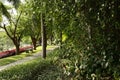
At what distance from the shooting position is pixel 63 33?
732 centimetres

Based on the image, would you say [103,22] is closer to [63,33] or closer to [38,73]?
[63,33]

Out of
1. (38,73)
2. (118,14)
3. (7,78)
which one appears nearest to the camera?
(118,14)

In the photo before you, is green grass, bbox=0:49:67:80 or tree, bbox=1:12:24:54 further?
tree, bbox=1:12:24:54

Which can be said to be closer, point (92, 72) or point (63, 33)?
point (92, 72)

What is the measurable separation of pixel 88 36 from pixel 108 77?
4.64 feet

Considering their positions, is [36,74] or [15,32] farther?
[15,32]

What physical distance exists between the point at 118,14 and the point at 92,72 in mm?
1600

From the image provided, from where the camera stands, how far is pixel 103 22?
18.1 ft

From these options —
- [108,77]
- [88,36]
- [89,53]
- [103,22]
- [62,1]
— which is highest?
[62,1]

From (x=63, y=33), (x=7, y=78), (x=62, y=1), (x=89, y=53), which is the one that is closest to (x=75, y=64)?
(x=89, y=53)

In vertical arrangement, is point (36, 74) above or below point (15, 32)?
below

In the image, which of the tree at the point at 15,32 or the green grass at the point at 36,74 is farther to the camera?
the tree at the point at 15,32

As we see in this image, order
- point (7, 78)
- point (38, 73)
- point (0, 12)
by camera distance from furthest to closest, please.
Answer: point (0, 12) → point (38, 73) → point (7, 78)

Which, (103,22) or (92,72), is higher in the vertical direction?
(103,22)
